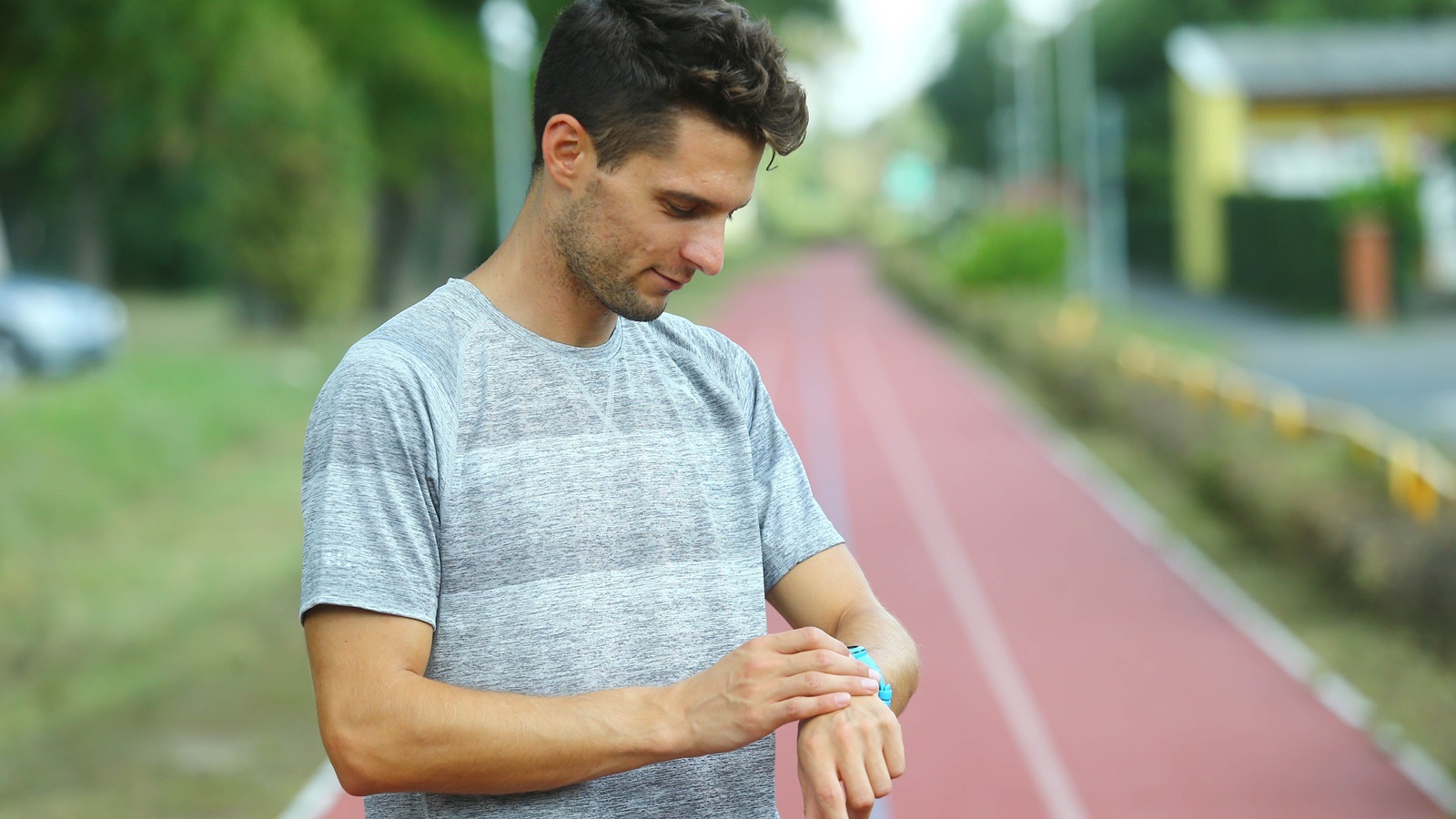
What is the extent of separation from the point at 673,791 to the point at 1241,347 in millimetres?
24233

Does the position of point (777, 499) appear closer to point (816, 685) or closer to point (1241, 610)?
point (816, 685)

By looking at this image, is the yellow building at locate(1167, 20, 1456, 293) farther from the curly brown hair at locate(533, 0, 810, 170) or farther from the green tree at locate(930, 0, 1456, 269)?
the curly brown hair at locate(533, 0, 810, 170)

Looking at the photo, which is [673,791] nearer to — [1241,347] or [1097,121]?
[1241,347]

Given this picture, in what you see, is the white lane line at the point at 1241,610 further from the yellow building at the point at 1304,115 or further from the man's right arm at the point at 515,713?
the yellow building at the point at 1304,115

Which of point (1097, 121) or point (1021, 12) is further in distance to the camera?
point (1021, 12)

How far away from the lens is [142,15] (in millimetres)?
7922

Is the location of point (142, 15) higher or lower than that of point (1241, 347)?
higher

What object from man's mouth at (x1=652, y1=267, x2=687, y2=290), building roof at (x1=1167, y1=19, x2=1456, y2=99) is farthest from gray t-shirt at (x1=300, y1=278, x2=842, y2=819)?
building roof at (x1=1167, y1=19, x2=1456, y2=99)

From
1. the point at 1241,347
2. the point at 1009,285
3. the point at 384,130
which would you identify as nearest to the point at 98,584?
the point at 384,130

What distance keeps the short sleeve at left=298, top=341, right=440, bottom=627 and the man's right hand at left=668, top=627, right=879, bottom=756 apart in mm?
292

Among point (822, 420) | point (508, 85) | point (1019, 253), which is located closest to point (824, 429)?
point (822, 420)

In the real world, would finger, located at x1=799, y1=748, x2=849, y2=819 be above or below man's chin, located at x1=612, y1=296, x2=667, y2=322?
below

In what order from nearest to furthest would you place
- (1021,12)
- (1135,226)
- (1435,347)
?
(1435,347) < (1135,226) < (1021,12)

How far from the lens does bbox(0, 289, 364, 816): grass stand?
681 centimetres
